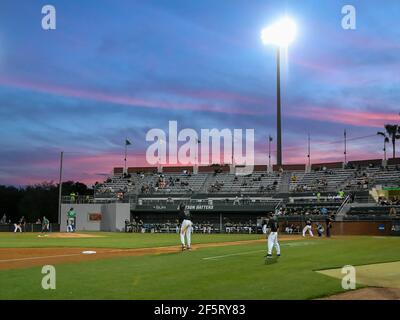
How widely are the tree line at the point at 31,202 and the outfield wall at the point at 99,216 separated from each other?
36760 mm

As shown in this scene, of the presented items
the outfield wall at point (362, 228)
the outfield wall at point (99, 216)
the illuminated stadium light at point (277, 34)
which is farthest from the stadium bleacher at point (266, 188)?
the illuminated stadium light at point (277, 34)

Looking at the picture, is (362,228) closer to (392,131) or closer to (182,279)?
(182,279)

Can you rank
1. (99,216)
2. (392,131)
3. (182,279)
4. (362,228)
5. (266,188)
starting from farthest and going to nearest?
(392,131) < (266,188) < (99,216) < (362,228) < (182,279)

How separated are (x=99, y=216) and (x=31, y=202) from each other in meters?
45.0

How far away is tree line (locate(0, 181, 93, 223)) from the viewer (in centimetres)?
10106

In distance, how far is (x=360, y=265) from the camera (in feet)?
54.5

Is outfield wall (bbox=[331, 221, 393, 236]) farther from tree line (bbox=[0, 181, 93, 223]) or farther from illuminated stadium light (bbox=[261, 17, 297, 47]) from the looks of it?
tree line (bbox=[0, 181, 93, 223])

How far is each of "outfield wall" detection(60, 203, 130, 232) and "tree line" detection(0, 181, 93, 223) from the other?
121ft

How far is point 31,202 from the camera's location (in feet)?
338

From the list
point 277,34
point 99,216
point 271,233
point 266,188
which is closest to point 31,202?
point 99,216

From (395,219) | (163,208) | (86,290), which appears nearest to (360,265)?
(86,290)

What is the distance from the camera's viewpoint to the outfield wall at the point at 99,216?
61.9 m

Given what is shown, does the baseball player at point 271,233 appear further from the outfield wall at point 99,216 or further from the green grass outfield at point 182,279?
the outfield wall at point 99,216

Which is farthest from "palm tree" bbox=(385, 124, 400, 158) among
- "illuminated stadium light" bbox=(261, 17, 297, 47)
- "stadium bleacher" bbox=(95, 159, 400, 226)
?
"illuminated stadium light" bbox=(261, 17, 297, 47)
